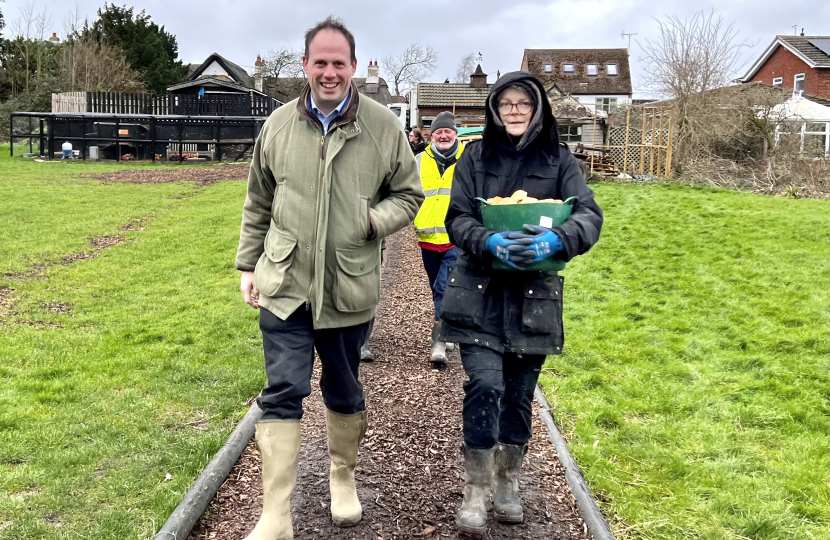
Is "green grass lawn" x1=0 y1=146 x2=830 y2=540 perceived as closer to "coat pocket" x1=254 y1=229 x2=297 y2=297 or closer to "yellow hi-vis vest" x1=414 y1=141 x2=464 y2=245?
"coat pocket" x1=254 y1=229 x2=297 y2=297

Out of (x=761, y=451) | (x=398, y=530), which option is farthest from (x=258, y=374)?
(x=761, y=451)

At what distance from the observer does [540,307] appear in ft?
10.6

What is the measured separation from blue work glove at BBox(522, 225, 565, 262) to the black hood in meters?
0.45

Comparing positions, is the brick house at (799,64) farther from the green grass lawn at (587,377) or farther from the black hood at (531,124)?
the black hood at (531,124)

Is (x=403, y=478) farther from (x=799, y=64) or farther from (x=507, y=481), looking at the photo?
(x=799, y=64)

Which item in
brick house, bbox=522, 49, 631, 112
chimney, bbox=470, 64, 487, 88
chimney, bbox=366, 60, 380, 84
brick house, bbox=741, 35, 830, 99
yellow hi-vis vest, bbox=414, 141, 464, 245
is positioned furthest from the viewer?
brick house, bbox=522, 49, 631, 112

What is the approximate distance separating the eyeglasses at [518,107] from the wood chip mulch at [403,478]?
198cm

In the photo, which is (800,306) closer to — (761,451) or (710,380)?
(710,380)

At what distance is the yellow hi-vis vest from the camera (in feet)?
18.9

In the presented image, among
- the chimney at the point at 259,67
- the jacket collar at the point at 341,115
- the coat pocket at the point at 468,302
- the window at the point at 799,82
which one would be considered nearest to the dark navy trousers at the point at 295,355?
the coat pocket at the point at 468,302

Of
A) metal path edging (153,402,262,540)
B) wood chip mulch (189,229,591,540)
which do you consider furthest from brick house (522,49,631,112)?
metal path edging (153,402,262,540)

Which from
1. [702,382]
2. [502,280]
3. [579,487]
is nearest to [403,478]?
[579,487]

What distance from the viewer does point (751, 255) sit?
10172 mm

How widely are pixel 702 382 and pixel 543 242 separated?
329 cm
